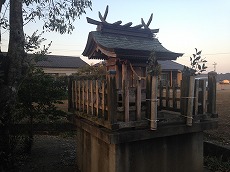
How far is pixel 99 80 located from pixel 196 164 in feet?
10.9

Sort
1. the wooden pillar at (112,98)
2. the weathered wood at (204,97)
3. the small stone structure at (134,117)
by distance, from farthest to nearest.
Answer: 1. the weathered wood at (204,97)
2. the small stone structure at (134,117)
3. the wooden pillar at (112,98)

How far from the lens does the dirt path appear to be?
23.7 feet

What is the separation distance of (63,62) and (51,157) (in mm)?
30966

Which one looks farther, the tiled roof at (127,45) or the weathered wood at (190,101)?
the tiled roof at (127,45)

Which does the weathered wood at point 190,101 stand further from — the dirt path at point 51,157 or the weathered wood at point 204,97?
the dirt path at point 51,157

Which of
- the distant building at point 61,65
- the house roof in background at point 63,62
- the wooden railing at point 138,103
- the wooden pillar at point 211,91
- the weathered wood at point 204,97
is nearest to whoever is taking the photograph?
the wooden railing at point 138,103

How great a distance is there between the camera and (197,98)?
5.20 metres

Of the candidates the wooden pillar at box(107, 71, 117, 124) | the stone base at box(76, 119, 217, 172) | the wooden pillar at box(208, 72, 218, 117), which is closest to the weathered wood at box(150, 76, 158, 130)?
the stone base at box(76, 119, 217, 172)

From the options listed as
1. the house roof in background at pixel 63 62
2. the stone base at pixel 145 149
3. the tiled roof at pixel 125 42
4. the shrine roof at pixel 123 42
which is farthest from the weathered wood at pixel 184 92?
the house roof in background at pixel 63 62

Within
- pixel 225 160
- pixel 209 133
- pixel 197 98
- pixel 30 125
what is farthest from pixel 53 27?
pixel 209 133

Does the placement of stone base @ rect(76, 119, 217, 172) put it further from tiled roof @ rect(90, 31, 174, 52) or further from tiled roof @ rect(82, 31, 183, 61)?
tiled roof @ rect(90, 31, 174, 52)

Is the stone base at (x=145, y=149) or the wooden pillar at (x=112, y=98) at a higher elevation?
the wooden pillar at (x=112, y=98)

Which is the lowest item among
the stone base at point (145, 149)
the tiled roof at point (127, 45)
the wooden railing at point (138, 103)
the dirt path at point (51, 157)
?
the dirt path at point (51, 157)

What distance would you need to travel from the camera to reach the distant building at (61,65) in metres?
34.6
